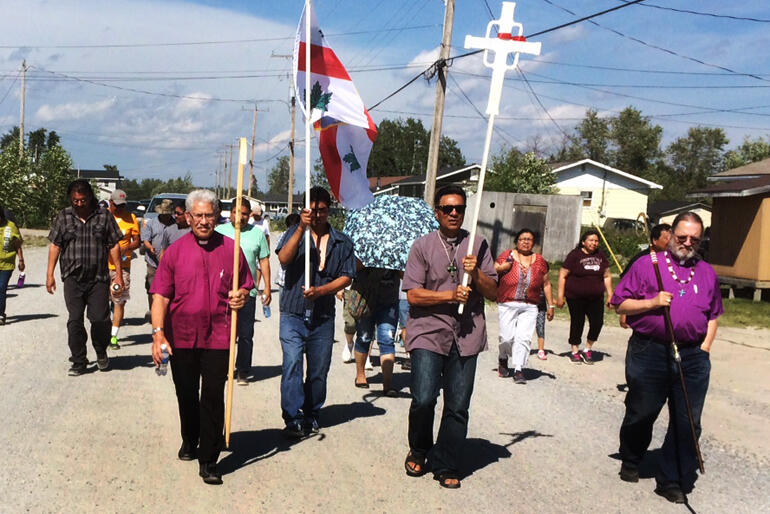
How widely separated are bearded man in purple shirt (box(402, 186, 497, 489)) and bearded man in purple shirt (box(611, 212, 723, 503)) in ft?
3.52

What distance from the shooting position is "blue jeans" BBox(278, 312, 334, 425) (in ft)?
20.8

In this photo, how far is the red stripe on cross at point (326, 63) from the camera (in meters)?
6.83

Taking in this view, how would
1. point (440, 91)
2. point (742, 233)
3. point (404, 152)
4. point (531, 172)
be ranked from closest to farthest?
point (440, 91), point (742, 233), point (531, 172), point (404, 152)

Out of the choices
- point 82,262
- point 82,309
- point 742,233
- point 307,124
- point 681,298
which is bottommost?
point 82,309

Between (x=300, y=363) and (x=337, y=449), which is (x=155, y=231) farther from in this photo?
(x=337, y=449)

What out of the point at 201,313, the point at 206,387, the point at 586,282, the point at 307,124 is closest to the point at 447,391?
the point at 206,387

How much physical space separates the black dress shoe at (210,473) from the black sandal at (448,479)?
146cm

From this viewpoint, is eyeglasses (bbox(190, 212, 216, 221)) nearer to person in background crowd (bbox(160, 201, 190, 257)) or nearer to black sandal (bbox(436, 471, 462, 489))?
black sandal (bbox(436, 471, 462, 489))

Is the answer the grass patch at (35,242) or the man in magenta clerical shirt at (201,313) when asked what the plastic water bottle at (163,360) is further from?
the grass patch at (35,242)

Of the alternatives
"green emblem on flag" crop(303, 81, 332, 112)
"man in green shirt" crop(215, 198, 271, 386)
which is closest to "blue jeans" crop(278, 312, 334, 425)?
"man in green shirt" crop(215, 198, 271, 386)

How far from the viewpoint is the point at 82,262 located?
8.42 m

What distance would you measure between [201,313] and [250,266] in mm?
2959

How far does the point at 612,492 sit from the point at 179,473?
116 inches

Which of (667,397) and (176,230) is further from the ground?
(176,230)
